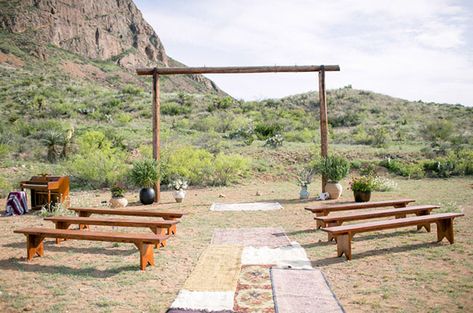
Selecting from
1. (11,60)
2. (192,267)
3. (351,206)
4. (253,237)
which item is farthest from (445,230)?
(11,60)

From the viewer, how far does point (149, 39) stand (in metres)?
84.6

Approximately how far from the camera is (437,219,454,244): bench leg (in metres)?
6.27

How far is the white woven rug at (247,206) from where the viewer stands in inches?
406

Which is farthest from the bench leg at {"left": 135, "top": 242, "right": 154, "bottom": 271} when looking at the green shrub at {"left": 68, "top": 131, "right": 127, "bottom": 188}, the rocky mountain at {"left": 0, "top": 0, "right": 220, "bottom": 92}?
the rocky mountain at {"left": 0, "top": 0, "right": 220, "bottom": 92}

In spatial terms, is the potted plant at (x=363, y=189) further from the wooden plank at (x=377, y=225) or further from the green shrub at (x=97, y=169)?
the green shrub at (x=97, y=169)

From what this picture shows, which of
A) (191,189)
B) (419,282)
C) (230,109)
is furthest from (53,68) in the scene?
(419,282)

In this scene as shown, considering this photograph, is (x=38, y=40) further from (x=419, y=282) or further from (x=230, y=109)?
(x=419, y=282)

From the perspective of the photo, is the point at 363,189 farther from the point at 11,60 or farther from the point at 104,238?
the point at 11,60

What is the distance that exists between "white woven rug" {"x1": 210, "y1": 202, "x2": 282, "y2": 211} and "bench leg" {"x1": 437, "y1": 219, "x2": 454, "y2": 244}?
450 cm

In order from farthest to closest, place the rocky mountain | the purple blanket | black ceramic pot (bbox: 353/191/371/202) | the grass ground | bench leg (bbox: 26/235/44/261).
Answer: the rocky mountain, black ceramic pot (bbox: 353/191/371/202), the purple blanket, bench leg (bbox: 26/235/44/261), the grass ground

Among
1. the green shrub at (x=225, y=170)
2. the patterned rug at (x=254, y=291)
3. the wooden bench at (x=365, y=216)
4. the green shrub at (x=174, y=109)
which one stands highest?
the green shrub at (x=174, y=109)

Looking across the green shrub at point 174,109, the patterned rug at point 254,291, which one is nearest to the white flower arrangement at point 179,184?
the patterned rug at point 254,291

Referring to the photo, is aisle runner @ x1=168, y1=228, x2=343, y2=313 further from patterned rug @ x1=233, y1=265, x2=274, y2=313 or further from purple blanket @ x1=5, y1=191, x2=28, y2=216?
purple blanket @ x1=5, y1=191, x2=28, y2=216

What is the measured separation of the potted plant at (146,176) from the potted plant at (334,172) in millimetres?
4923
